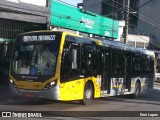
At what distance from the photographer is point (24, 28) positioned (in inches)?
891

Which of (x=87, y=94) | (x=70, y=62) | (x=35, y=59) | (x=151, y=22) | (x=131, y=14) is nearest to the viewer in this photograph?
(x=35, y=59)

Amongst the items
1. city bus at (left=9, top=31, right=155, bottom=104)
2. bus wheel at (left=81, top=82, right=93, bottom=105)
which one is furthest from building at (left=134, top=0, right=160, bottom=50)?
bus wheel at (left=81, top=82, right=93, bottom=105)

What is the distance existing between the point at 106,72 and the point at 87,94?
2.16 meters

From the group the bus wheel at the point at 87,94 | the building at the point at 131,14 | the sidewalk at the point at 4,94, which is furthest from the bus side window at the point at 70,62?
the building at the point at 131,14

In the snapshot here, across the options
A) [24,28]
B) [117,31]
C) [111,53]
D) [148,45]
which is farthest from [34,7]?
[148,45]

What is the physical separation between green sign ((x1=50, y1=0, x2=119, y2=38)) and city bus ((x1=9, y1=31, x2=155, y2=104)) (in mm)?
7378

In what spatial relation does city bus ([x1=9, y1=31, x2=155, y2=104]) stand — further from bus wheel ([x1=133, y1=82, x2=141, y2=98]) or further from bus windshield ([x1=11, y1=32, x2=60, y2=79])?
bus wheel ([x1=133, y1=82, x2=141, y2=98])

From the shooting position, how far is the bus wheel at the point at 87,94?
15.5 m

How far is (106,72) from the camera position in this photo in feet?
57.3

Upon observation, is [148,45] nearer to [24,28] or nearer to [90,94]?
[24,28]

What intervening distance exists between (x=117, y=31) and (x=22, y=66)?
20.3 metres

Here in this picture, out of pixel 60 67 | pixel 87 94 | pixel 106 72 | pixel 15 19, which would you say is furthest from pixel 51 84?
pixel 15 19

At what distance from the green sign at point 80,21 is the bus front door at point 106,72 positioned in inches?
286

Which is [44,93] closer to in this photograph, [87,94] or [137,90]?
[87,94]
